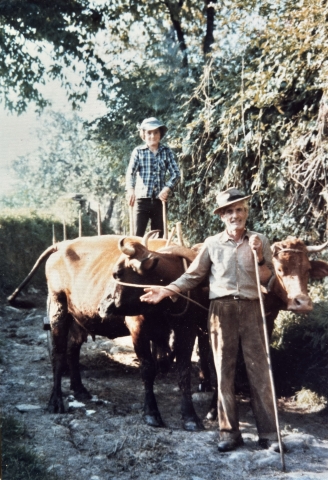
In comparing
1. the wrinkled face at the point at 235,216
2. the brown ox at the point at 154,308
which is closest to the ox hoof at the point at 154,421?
the brown ox at the point at 154,308

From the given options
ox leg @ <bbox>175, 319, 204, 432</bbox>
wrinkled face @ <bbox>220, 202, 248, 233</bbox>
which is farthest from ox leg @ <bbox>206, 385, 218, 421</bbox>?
wrinkled face @ <bbox>220, 202, 248, 233</bbox>

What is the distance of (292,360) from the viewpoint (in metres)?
6.20

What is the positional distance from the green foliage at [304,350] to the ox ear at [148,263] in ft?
7.66

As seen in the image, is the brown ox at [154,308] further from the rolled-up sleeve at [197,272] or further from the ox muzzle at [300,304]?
the ox muzzle at [300,304]

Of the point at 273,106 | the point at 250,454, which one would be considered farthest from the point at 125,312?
the point at 273,106

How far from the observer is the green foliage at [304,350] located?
588 cm

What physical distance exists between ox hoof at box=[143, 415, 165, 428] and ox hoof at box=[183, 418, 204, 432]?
229 mm

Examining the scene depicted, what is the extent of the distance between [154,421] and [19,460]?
5.02 ft

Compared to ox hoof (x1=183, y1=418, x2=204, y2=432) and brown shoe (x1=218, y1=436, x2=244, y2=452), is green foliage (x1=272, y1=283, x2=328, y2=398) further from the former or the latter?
brown shoe (x1=218, y1=436, x2=244, y2=452)

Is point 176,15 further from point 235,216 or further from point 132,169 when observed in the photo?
point 235,216

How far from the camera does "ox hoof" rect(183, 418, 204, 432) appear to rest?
15.8 ft

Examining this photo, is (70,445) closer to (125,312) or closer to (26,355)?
(125,312)

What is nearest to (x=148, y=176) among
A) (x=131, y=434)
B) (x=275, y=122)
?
(x=275, y=122)

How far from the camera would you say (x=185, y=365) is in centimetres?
507
